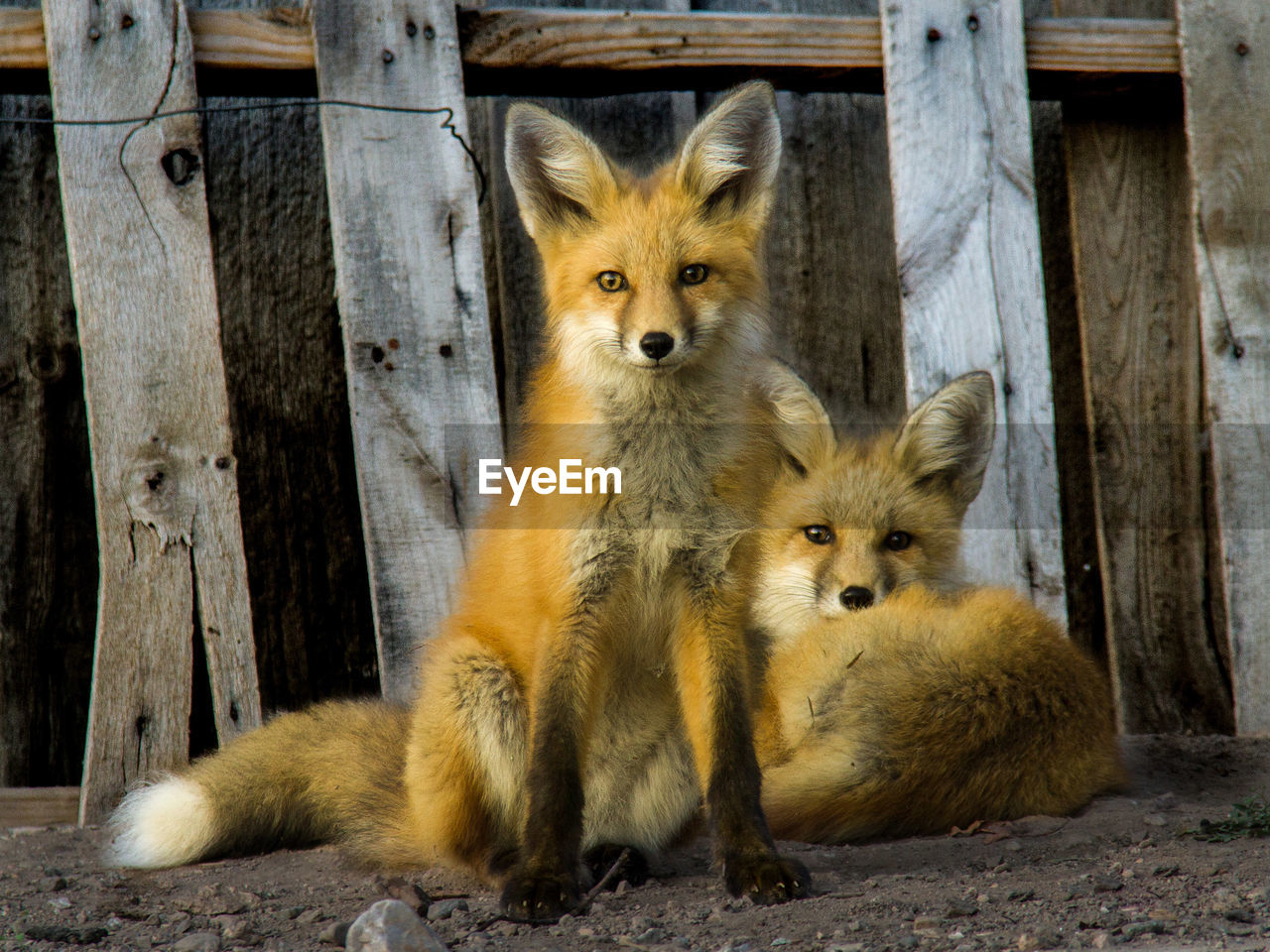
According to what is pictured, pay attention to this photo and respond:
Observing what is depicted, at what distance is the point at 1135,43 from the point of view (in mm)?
3668

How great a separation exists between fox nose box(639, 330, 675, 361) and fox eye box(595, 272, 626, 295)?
0.21 m

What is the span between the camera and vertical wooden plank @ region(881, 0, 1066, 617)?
140 inches

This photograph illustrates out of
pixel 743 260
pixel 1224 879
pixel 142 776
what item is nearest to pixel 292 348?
pixel 142 776

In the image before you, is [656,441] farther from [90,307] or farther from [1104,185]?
[1104,185]

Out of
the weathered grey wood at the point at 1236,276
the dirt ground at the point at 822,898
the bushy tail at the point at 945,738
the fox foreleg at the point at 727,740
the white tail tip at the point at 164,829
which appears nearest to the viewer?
the dirt ground at the point at 822,898

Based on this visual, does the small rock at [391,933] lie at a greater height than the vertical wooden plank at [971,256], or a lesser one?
lesser

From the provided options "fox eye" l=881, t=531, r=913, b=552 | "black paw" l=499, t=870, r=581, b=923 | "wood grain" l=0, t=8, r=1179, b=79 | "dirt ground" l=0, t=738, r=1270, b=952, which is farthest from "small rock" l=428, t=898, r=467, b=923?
"wood grain" l=0, t=8, r=1179, b=79

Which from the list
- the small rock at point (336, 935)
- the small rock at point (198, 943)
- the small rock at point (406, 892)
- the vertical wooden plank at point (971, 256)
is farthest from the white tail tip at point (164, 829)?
the vertical wooden plank at point (971, 256)

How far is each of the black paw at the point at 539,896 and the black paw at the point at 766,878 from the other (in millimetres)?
309

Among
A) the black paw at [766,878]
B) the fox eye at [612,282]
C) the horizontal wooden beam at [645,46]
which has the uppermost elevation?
the horizontal wooden beam at [645,46]

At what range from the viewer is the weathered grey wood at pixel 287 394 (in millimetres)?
3840

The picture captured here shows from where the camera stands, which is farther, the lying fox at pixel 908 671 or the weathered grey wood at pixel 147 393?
the weathered grey wood at pixel 147 393

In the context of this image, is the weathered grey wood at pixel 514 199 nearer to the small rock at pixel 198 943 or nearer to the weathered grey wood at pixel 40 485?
the weathered grey wood at pixel 40 485

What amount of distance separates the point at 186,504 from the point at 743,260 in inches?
68.8
